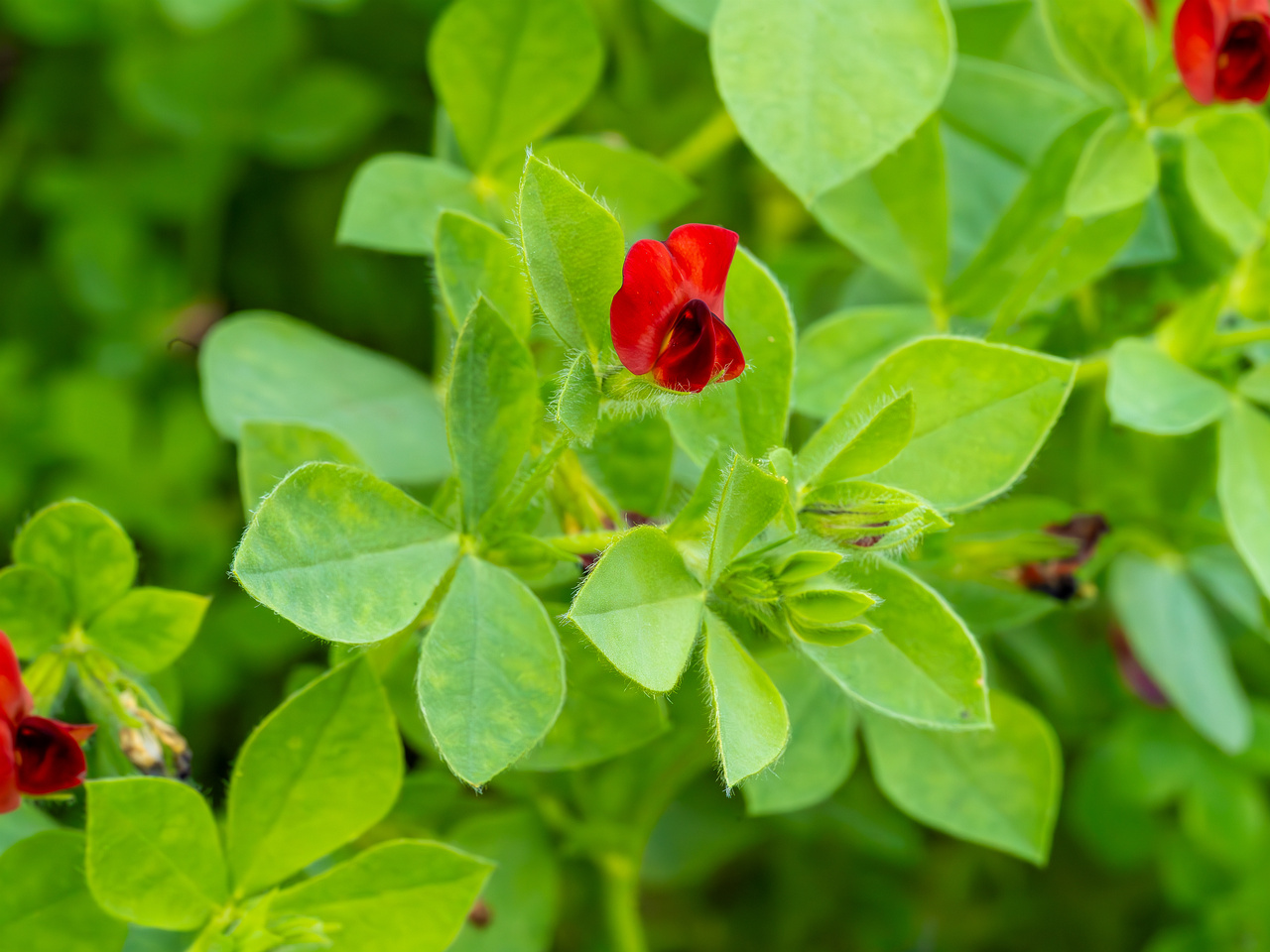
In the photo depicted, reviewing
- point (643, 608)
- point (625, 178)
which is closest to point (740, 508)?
point (643, 608)

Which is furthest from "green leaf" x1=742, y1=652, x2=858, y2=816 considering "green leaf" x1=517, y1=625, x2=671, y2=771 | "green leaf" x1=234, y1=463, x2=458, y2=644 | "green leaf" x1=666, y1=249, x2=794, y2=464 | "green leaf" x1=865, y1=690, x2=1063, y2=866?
"green leaf" x1=234, y1=463, x2=458, y2=644

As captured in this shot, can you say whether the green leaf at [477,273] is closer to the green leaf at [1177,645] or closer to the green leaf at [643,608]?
the green leaf at [643,608]

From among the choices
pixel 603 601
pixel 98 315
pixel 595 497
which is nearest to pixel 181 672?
pixel 98 315

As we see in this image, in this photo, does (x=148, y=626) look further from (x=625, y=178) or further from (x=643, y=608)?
(x=625, y=178)

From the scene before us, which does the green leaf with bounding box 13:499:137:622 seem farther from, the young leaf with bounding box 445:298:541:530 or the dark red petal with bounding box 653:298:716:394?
the dark red petal with bounding box 653:298:716:394

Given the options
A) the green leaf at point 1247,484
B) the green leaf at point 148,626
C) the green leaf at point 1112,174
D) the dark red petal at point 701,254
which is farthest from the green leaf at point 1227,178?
the green leaf at point 148,626

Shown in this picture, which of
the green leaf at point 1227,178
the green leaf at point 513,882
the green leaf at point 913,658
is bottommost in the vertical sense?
the green leaf at point 513,882

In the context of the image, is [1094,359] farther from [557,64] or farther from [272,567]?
[272,567]

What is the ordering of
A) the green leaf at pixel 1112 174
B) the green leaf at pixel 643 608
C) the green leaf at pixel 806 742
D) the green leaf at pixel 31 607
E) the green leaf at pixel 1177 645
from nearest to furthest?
1. the green leaf at pixel 643 608
2. the green leaf at pixel 31 607
3. the green leaf at pixel 1112 174
4. the green leaf at pixel 806 742
5. the green leaf at pixel 1177 645
